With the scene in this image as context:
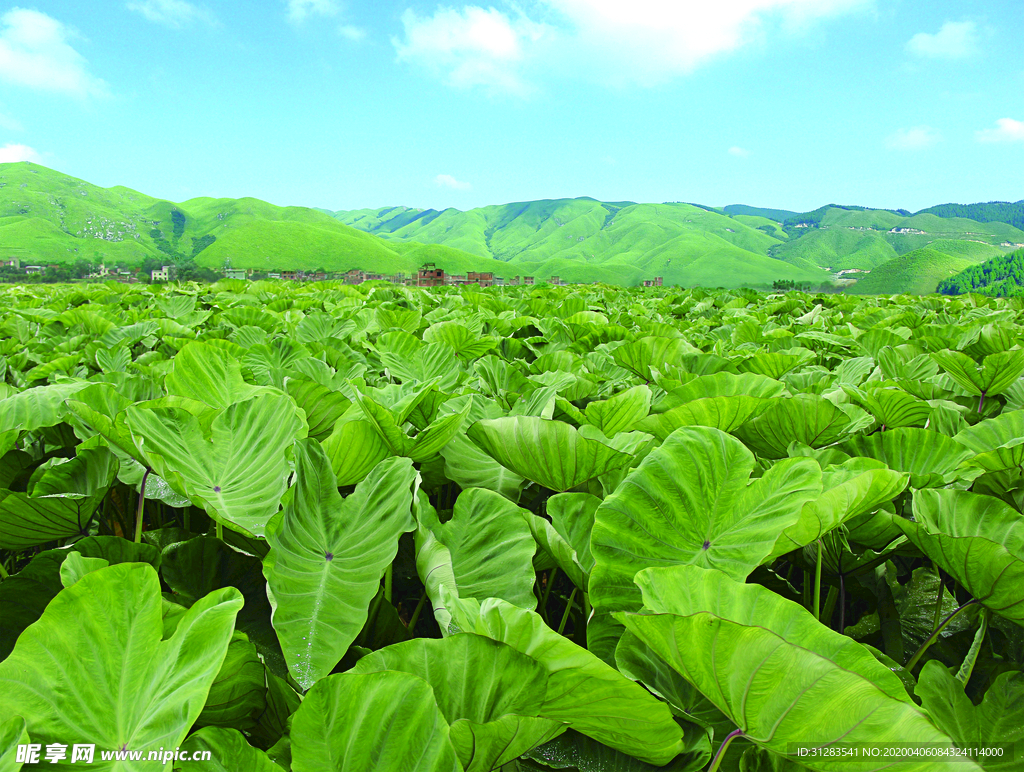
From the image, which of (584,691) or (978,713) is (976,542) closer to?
(978,713)

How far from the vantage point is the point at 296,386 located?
84 cm

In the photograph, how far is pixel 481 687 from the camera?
36 cm

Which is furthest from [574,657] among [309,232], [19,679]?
[309,232]

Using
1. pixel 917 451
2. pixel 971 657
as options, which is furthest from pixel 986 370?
pixel 971 657

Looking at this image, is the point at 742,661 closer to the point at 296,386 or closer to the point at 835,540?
the point at 835,540

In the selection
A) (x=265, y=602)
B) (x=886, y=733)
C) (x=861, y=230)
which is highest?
(x=861, y=230)

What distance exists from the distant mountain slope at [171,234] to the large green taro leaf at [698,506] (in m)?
71.8

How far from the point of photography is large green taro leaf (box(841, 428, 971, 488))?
775 millimetres

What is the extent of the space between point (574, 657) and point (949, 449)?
75 centimetres

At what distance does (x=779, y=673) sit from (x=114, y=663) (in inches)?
17.0

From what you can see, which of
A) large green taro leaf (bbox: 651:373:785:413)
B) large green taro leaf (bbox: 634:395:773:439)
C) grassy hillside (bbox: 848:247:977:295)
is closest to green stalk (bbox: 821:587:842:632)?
large green taro leaf (bbox: 634:395:773:439)

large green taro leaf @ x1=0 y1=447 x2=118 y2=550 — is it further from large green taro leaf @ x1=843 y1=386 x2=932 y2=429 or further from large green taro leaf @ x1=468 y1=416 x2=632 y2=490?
large green taro leaf @ x1=843 y1=386 x2=932 y2=429

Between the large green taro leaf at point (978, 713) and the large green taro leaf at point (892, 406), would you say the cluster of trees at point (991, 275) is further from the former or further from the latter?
the large green taro leaf at point (978, 713)

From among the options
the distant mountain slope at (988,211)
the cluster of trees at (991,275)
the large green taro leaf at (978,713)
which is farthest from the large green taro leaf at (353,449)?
the distant mountain slope at (988,211)
